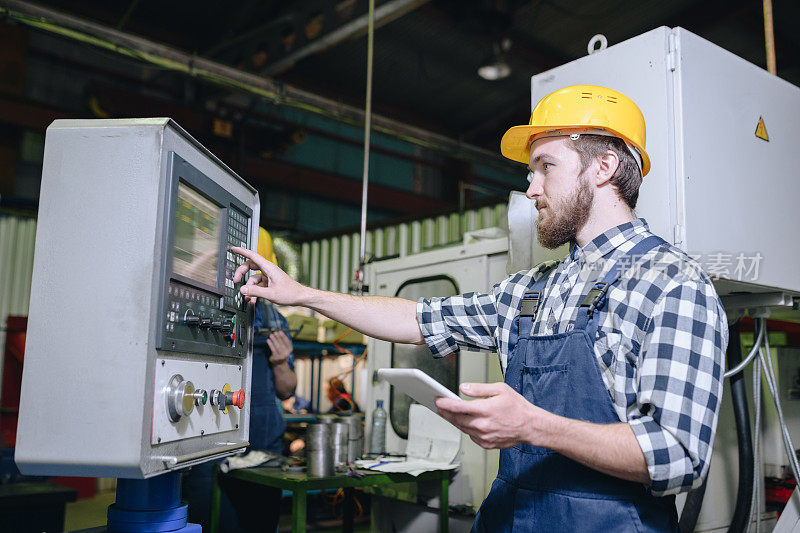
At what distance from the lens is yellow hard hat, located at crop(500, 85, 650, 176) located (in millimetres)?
1483

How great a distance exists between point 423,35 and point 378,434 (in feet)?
14.9

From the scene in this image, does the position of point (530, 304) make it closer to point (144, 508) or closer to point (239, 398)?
point (239, 398)

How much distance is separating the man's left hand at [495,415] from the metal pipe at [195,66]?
395 cm

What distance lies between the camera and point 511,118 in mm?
8070

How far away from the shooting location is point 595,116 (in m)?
1.48

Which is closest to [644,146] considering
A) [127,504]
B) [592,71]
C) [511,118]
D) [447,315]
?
[592,71]

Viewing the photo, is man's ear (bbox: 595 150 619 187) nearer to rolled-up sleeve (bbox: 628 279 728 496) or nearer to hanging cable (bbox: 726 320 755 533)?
rolled-up sleeve (bbox: 628 279 728 496)

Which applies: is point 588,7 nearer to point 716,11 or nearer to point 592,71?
point 716,11

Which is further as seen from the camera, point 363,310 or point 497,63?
point 497,63

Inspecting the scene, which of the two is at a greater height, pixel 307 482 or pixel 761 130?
pixel 761 130

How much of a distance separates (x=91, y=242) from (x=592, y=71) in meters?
1.34

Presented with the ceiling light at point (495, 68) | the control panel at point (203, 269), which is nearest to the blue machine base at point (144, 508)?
the control panel at point (203, 269)

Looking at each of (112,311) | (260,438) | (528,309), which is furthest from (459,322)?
(260,438)

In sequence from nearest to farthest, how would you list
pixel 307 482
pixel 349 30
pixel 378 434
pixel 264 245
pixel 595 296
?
pixel 595 296 < pixel 307 482 < pixel 264 245 < pixel 378 434 < pixel 349 30
